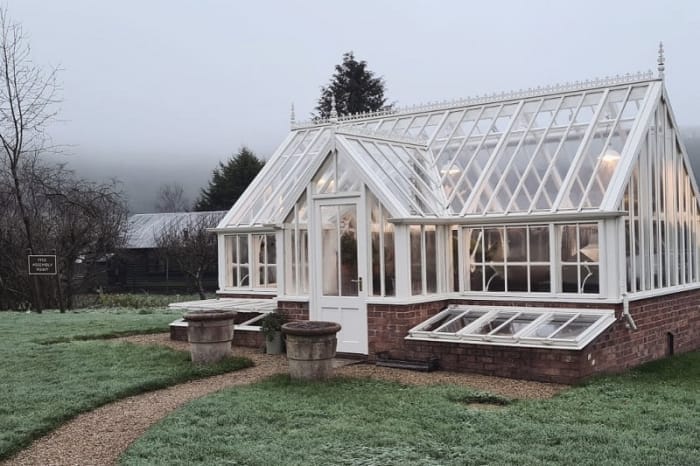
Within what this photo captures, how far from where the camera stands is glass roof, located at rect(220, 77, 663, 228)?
12211 mm

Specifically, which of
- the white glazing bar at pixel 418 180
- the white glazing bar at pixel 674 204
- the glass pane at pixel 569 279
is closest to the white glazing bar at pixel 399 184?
the white glazing bar at pixel 418 180

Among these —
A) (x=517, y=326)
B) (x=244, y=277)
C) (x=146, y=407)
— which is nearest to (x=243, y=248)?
(x=244, y=277)

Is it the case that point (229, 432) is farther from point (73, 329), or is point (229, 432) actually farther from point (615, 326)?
point (73, 329)

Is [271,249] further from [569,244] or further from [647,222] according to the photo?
[647,222]

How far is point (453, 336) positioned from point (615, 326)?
2.57 m

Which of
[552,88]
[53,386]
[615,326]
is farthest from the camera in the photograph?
[552,88]

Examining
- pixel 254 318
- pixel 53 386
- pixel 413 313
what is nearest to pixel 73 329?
pixel 254 318

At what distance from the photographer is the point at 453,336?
1137cm

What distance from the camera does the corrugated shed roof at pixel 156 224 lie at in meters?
38.4

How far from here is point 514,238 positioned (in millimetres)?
12383

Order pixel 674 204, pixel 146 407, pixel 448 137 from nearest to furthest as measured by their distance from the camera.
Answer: pixel 146 407 < pixel 674 204 < pixel 448 137

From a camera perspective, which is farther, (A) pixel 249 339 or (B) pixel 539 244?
(A) pixel 249 339

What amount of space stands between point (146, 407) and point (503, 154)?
790 cm

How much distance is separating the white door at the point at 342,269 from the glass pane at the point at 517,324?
2.43 metres
